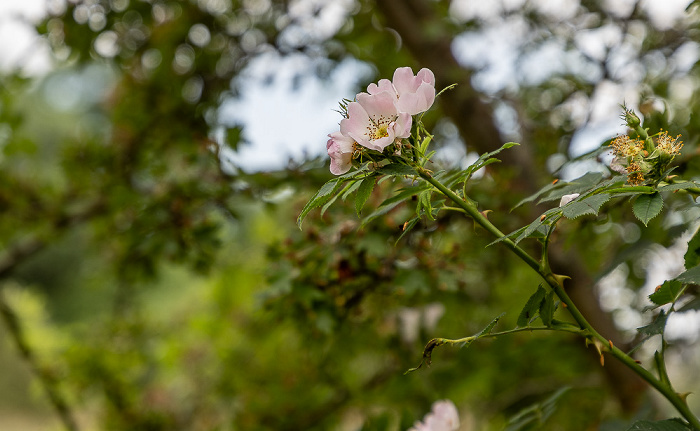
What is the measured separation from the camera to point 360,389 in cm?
138

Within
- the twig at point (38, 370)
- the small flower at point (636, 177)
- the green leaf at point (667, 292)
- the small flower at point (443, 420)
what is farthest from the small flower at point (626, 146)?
the twig at point (38, 370)

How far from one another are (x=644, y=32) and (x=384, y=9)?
0.60m

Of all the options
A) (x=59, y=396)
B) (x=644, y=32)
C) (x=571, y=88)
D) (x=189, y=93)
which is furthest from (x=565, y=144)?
(x=59, y=396)

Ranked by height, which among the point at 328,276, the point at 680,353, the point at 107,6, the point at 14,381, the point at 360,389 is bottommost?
the point at 14,381

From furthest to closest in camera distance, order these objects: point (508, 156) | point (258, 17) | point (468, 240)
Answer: point (258, 17), point (508, 156), point (468, 240)

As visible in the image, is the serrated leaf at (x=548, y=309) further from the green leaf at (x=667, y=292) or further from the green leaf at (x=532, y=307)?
the green leaf at (x=667, y=292)

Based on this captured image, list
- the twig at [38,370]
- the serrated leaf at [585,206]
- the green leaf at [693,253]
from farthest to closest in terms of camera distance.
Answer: the twig at [38,370] → the green leaf at [693,253] → the serrated leaf at [585,206]

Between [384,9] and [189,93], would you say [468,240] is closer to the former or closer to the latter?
[384,9]

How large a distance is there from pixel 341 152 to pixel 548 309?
0.70 feet

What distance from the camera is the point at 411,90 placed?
0.48m

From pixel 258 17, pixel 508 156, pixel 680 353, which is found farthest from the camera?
pixel 258 17

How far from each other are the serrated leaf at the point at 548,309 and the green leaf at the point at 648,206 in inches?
3.7

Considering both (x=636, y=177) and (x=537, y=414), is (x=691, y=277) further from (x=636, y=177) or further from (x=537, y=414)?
(x=537, y=414)

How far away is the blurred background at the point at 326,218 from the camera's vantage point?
0.97m
